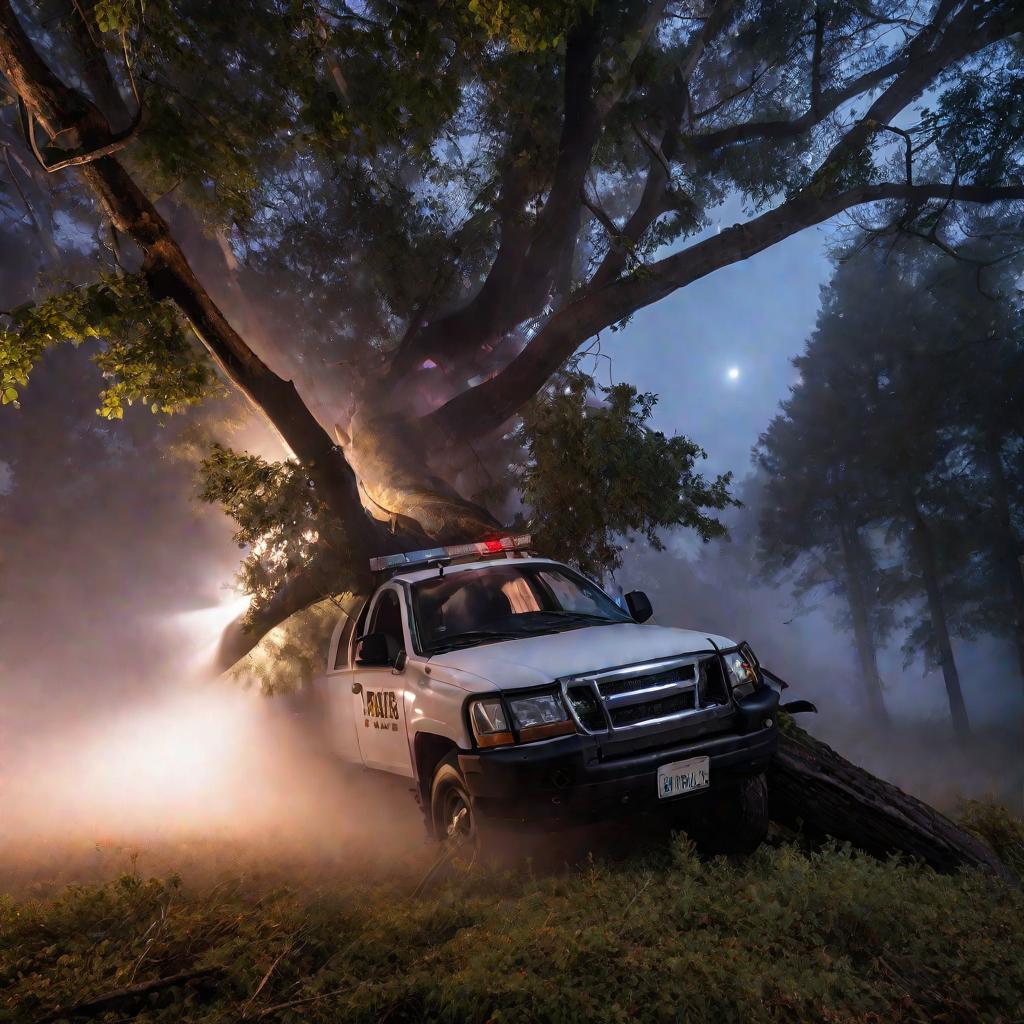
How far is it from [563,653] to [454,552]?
8.07 ft

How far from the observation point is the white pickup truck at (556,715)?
4371mm

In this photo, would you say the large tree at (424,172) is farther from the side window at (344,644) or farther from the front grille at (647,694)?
the front grille at (647,694)

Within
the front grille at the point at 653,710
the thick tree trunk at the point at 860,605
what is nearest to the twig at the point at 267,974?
the front grille at the point at 653,710

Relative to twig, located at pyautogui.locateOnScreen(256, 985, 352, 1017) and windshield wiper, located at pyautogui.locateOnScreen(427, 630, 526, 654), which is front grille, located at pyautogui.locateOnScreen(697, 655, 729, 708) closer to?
windshield wiper, located at pyautogui.locateOnScreen(427, 630, 526, 654)

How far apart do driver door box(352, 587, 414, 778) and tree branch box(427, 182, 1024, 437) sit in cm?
733

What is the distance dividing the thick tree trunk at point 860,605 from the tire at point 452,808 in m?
26.5

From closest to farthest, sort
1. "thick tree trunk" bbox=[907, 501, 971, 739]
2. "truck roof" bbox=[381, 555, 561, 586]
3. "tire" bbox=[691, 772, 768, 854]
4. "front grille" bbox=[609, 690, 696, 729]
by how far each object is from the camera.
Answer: "front grille" bbox=[609, 690, 696, 729], "tire" bbox=[691, 772, 768, 854], "truck roof" bbox=[381, 555, 561, 586], "thick tree trunk" bbox=[907, 501, 971, 739]

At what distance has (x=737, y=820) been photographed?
5.16 metres

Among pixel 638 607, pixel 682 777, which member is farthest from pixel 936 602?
Result: pixel 682 777

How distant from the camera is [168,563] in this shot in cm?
3216

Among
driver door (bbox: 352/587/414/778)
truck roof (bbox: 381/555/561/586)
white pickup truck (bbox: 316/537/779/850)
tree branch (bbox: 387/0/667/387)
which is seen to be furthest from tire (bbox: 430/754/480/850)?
tree branch (bbox: 387/0/667/387)

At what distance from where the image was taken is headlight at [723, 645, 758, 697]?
16.5 feet

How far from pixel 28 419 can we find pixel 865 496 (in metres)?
31.2

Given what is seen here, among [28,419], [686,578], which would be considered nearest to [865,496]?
[28,419]
